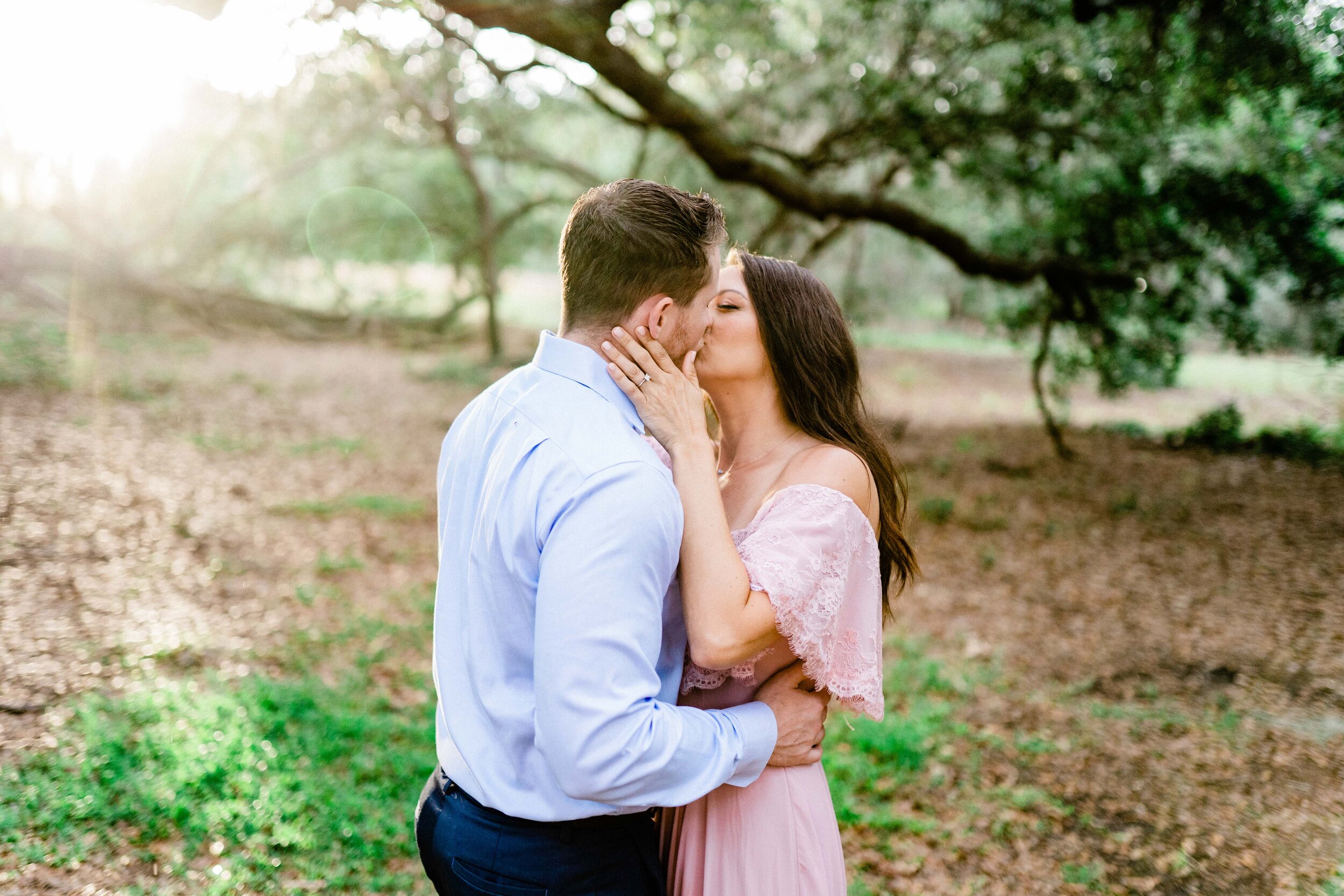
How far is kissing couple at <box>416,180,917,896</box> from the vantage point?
4.92ft

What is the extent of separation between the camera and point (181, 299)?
1745cm

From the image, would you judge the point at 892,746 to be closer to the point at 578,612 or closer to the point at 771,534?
the point at 771,534

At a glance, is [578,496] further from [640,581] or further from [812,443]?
[812,443]

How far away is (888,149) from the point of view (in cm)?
1237

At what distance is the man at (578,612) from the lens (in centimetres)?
148

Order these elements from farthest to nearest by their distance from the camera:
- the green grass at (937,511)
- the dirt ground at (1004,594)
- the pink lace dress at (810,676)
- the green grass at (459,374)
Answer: the green grass at (459,374) → the green grass at (937,511) → the dirt ground at (1004,594) → the pink lace dress at (810,676)

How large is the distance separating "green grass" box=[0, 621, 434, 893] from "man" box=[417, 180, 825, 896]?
7.65 feet

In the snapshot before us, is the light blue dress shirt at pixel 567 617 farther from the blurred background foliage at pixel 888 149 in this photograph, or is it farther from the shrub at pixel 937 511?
the shrub at pixel 937 511

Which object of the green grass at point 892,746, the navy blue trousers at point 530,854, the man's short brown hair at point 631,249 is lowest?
the green grass at point 892,746

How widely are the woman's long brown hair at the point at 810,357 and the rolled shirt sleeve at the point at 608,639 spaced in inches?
38.4

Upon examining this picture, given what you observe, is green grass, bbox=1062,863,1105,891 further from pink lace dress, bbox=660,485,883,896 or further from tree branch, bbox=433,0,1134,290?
tree branch, bbox=433,0,1134,290

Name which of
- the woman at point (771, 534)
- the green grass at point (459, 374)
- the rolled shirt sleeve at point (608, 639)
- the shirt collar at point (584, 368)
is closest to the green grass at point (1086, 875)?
the woman at point (771, 534)

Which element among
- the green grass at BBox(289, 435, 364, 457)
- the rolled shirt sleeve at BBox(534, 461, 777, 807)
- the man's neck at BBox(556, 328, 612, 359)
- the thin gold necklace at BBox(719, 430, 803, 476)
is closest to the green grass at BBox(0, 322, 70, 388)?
the green grass at BBox(289, 435, 364, 457)

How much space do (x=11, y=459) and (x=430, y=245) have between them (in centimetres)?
1617
